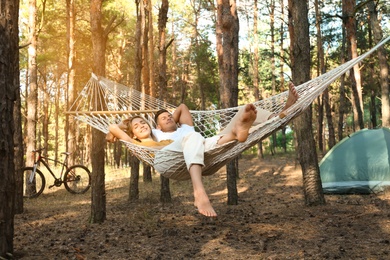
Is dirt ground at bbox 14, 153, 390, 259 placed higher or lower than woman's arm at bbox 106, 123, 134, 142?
lower

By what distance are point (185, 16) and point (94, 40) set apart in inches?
466

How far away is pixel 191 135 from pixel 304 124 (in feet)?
6.67

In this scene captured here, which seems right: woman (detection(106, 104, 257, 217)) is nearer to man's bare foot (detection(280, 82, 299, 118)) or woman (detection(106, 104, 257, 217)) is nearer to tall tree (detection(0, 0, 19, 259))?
man's bare foot (detection(280, 82, 299, 118))

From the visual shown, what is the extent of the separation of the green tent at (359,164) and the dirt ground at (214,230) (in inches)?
9.5

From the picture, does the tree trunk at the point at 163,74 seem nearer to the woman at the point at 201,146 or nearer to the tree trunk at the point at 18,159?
the tree trunk at the point at 18,159

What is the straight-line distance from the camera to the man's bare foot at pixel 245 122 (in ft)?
8.00

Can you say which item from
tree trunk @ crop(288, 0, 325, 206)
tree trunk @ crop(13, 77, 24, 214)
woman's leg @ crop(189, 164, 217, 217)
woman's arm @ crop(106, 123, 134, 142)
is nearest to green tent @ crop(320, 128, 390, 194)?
tree trunk @ crop(288, 0, 325, 206)

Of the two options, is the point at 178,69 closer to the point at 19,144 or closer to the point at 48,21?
the point at 48,21

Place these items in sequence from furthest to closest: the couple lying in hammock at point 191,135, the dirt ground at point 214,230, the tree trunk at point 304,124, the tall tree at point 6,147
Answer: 1. the tree trunk at point 304,124
2. the dirt ground at point 214,230
3. the tall tree at point 6,147
4. the couple lying in hammock at point 191,135

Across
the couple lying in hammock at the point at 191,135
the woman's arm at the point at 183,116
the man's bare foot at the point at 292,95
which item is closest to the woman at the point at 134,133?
the couple lying in hammock at the point at 191,135

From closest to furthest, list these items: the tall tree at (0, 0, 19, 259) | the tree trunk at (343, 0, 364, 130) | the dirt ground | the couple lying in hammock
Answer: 1. the couple lying in hammock
2. the tall tree at (0, 0, 19, 259)
3. the dirt ground
4. the tree trunk at (343, 0, 364, 130)

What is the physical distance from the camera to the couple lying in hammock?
2436 millimetres

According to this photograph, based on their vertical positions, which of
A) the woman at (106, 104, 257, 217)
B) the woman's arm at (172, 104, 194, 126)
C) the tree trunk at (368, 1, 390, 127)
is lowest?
the woman at (106, 104, 257, 217)

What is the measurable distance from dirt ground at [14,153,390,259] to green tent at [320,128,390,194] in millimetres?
241
